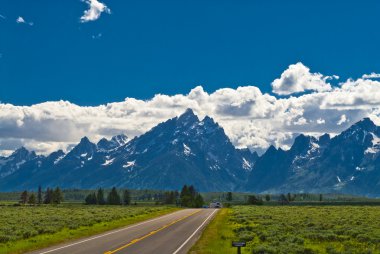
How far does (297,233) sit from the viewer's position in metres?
41.3

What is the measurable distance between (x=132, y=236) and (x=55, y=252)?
1138 centimetres

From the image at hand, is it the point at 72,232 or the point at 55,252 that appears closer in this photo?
the point at 55,252

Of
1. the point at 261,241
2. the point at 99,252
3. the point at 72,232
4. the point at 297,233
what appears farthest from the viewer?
the point at 72,232

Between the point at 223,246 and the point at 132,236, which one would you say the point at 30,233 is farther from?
the point at 223,246

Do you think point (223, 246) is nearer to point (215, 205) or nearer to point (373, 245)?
point (373, 245)

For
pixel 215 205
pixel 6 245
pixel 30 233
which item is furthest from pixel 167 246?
pixel 215 205

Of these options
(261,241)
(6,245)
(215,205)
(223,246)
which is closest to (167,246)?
(223,246)

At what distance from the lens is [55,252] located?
Answer: 103 ft

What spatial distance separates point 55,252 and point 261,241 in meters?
14.0

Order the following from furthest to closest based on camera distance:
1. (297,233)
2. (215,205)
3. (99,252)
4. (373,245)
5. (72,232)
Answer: (215,205)
(72,232)
(297,233)
(373,245)
(99,252)

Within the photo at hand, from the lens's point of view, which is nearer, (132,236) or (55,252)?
(55,252)

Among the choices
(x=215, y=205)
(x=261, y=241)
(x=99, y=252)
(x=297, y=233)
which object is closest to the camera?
(x=99, y=252)

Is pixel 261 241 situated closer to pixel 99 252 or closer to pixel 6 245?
pixel 99 252

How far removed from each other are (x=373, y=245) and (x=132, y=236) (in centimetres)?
1856
